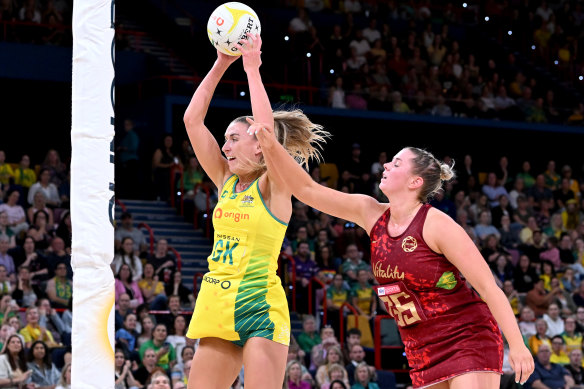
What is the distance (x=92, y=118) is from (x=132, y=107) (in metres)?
14.9

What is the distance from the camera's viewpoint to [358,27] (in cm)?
2125

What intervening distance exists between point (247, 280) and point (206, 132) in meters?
1.01

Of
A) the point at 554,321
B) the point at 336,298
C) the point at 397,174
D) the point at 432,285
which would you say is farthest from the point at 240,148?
the point at 554,321

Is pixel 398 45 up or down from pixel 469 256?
up

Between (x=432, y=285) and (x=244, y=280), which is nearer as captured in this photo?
(x=432, y=285)

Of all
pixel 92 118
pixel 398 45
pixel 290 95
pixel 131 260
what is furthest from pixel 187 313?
pixel 398 45

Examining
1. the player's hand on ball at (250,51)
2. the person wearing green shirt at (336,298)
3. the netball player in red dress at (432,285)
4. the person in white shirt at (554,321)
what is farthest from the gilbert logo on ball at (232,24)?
the person in white shirt at (554,321)

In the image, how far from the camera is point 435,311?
498cm

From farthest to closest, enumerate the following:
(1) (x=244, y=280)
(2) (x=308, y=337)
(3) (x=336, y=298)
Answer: (3) (x=336, y=298)
(2) (x=308, y=337)
(1) (x=244, y=280)

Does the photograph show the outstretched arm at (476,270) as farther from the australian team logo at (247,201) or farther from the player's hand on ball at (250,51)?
the player's hand on ball at (250,51)

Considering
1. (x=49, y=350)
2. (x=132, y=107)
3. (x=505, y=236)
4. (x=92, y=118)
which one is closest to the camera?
(x=92, y=118)

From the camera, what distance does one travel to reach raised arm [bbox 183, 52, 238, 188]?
18.1ft

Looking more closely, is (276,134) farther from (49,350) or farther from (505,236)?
(505,236)

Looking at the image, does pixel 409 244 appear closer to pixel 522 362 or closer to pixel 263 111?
pixel 522 362
